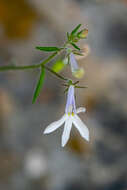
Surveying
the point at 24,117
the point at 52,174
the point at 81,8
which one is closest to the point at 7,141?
the point at 24,117

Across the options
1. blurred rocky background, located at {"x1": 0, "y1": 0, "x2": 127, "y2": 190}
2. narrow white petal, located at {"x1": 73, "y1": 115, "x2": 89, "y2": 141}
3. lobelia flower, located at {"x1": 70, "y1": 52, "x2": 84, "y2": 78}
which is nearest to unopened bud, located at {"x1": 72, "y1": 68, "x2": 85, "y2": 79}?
lobelia flower, located at {"x1": 70, "y1": 52, "x2": 84, "y2": 78}

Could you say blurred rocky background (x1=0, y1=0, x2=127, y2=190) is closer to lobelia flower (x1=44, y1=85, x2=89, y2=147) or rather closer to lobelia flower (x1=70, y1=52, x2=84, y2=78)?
lobelia flower (x1=44, y1=85, x2=89, y2=147)

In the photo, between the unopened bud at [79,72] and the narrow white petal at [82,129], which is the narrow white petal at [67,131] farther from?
the unopened bud at [79,72]

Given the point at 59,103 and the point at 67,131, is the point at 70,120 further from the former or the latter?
the point at 59,103

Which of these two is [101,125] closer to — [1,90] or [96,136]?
[96,136]

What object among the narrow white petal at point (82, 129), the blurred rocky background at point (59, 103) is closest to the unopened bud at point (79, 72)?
the narrow white petal at point (82, 129)

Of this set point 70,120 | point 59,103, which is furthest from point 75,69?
point 59,103

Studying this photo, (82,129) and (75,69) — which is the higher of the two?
(75,69)

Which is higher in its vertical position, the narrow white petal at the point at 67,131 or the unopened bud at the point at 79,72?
the unopened bud at the point at 79,72

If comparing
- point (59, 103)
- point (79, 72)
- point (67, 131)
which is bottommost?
point (59, 103)
